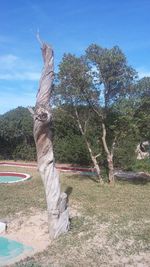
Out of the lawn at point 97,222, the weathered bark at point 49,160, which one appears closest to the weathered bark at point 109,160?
the lawn at point 97,222

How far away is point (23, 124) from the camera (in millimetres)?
27422

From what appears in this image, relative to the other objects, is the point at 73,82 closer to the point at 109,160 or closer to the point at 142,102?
the point at 142,102

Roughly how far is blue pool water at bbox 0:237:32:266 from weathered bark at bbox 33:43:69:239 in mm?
839

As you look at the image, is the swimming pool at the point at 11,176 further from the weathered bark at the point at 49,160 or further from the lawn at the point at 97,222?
the weathered bark at the point at 49,160

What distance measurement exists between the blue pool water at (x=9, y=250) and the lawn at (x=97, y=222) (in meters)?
0.66

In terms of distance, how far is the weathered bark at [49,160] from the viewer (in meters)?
9.12

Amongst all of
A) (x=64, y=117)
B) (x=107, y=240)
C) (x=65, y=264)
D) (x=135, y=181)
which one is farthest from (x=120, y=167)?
(x=65, y=264)

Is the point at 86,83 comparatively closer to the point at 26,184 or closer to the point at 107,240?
the point at 26,184

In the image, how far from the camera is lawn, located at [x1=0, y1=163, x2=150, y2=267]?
25.6 ft

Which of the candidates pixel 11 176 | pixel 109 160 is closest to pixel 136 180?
pixel 109 160

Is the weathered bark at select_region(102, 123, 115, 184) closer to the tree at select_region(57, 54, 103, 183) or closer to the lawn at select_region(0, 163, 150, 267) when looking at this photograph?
the lawn at select_region(0, 163, 150, 267)

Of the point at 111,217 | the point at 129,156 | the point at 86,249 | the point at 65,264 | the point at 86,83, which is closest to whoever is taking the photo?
the point at 65,264

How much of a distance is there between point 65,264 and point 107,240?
5.43ft

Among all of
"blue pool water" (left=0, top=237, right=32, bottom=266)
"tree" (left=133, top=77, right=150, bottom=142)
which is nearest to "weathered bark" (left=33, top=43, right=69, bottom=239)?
"blue pool water" (left=0, top=237, right=32, bottom=266)
